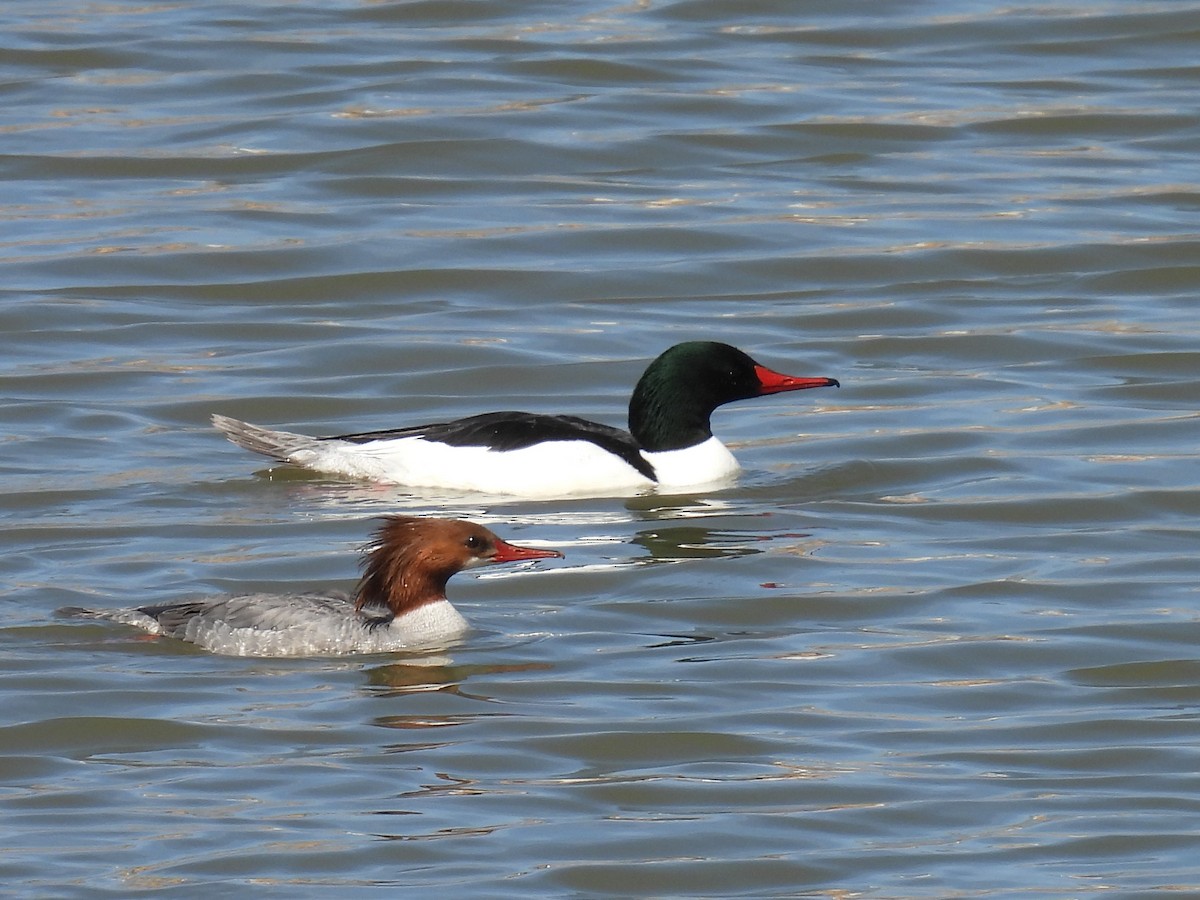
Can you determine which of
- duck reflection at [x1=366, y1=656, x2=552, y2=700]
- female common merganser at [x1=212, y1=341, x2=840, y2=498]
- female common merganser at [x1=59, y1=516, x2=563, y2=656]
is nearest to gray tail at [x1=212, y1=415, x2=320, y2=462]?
female common merganser at [x1=212, y1=341, x2=840, y2=498]

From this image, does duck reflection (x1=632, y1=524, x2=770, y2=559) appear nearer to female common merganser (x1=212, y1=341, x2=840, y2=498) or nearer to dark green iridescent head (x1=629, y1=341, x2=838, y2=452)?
female common merganser (x1=212, y1=341, x2=840, y2=498)

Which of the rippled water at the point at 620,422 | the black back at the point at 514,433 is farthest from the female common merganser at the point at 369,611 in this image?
the black back at the point at 514,433

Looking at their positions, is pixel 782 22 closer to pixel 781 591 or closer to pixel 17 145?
pixel 17 145

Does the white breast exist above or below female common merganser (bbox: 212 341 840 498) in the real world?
below

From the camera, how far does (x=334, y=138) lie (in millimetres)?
18391

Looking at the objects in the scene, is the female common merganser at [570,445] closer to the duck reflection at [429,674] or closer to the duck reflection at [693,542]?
the duck reflection at [693,542]

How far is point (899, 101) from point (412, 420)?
7.28 meters

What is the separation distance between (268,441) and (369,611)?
306cm

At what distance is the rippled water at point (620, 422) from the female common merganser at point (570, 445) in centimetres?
16

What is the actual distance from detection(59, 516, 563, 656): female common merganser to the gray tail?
272 cm

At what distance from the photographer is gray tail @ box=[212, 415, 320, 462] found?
12258 millimetres

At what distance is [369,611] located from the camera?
9367mm

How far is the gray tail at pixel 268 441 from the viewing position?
12258mm

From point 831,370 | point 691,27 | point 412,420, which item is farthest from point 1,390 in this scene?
point 691,27
